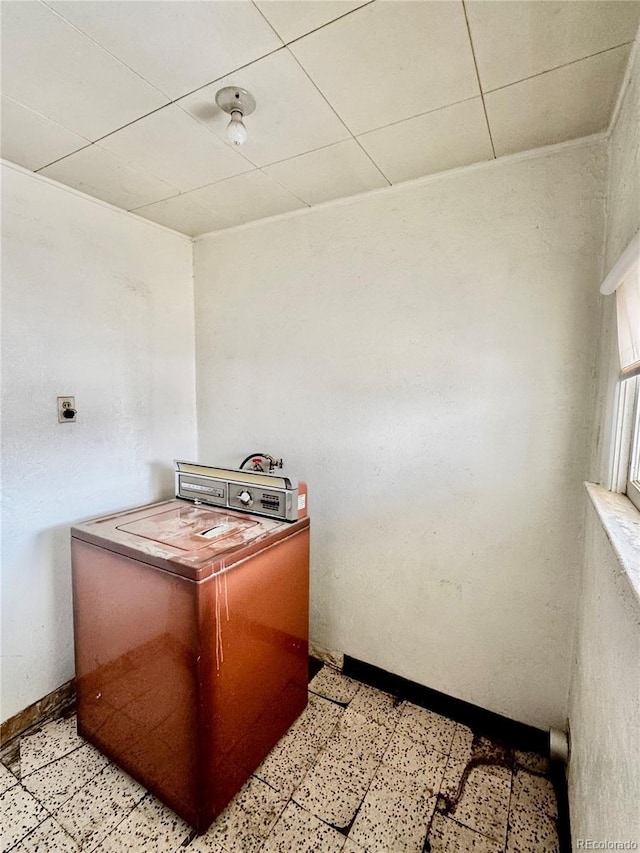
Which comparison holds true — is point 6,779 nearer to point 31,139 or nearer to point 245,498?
point 245,498

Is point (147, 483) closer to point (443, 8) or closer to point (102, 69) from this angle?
point (102, 69)

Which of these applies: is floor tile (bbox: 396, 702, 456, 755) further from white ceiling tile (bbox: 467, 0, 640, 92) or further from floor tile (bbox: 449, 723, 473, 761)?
white ceiling tile (bbox: 467, 0, 640, 92)

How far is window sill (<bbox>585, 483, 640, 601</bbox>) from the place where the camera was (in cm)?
70

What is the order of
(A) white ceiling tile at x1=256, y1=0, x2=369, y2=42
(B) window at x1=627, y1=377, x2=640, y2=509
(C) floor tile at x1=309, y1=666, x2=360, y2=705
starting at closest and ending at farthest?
(A) white ceiling tile at x1=256, y1=0, x2=369, y2=42 → (B) window at x1=627, y1=377, x2=640, y2=509 → (C) floor tile at x1=309, y1=666, x2=360, y2=705

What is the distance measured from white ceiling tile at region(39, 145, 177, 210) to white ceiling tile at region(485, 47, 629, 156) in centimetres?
144

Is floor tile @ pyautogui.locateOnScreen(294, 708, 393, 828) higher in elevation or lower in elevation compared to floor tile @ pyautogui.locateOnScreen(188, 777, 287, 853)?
lower

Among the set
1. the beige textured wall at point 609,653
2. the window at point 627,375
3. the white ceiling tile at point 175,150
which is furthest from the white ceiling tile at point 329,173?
the window at point 627,375

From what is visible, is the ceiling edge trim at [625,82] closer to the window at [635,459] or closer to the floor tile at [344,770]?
the window at [635,459]

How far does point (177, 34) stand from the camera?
0.99m

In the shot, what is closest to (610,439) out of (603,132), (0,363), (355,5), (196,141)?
(603,132)

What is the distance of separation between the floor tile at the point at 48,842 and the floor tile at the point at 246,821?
0.40 metres

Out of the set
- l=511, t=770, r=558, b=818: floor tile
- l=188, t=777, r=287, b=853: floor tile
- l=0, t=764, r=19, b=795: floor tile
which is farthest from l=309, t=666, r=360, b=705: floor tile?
l=0, t=764, r=19, b=795: floor tile

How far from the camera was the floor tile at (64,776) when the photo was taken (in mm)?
1406

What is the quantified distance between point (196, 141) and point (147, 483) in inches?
67.3
